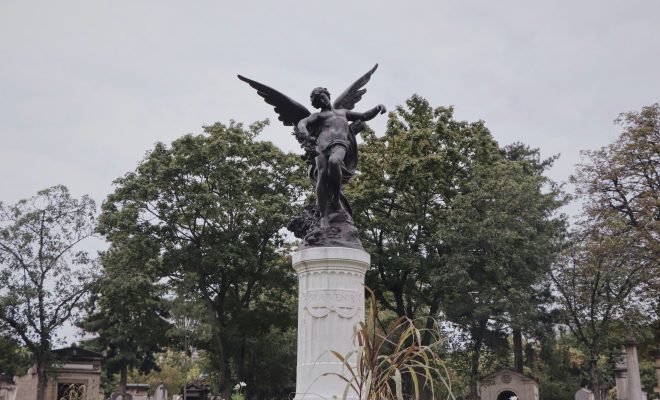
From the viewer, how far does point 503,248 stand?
77.0 ft

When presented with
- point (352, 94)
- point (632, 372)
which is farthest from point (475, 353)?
point (352, 94)

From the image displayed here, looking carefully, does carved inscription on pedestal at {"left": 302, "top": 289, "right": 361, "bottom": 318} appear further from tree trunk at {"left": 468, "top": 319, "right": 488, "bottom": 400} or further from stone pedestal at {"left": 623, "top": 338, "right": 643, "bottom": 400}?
stone pedestal at {"left": 623, "top": 338, "right": 643, "bottom": 400}

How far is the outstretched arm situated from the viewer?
35.3ft

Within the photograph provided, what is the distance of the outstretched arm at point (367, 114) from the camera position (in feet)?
35.3

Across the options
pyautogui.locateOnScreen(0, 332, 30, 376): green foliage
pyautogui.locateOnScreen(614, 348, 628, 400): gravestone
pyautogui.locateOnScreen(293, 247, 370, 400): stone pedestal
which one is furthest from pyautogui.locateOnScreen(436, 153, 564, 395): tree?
pyautogui.locateOnScreen(0, 332, 30, 376): green foliage

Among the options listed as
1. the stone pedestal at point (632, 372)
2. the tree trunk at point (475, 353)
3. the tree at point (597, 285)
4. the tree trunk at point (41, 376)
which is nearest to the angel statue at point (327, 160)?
the tree at point (597, 285)

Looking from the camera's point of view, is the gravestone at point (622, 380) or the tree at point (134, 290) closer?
the tree at point (134, 290)

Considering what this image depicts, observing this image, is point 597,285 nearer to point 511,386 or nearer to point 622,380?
point 511,386

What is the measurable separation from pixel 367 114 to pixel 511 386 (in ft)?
74.6

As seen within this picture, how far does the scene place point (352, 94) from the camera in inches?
458

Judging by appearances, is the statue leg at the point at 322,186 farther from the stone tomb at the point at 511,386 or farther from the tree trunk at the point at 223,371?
the stone tomb at the point at 511,386

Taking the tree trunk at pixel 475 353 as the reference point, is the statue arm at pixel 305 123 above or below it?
above

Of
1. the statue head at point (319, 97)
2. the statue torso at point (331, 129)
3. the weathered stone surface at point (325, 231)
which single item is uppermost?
the statue head at point (319, 97)

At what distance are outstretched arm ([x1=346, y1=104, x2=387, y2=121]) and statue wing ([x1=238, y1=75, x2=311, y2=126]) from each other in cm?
81
